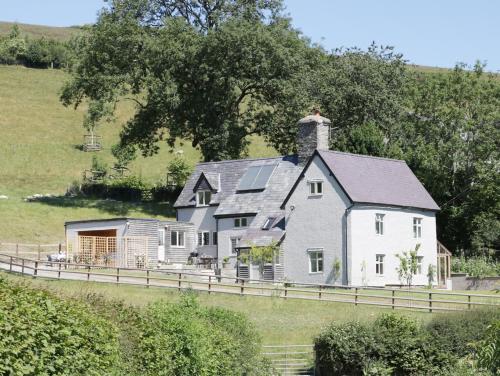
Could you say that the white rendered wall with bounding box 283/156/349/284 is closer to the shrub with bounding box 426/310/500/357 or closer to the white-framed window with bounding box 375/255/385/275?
the white-framed window with bounding box 375/255/385/275

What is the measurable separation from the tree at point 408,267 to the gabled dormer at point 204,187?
594 inches

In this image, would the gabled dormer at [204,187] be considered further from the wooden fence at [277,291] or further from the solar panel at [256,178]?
the wooden fence at [277,291]

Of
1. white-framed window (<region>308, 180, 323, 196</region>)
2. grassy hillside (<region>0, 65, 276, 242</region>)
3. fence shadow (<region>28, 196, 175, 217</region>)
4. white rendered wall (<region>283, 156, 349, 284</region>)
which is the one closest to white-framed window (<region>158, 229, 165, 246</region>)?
grassy hillside (<region>0, 65, 276, 242</region>)

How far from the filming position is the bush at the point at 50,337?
2042 centimetres

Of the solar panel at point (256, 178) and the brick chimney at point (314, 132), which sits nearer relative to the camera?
the brick chimney at point (314, 132)

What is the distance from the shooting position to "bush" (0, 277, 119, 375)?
20.4 meters

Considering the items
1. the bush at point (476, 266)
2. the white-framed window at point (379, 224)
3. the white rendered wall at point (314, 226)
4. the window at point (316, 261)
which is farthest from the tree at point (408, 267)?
the bush at point (476, 266)

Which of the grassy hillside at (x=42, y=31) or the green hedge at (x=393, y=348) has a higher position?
the grassy hillside at (x=42, y=31)

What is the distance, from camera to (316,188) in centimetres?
6106

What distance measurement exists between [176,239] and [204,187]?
4.45 m

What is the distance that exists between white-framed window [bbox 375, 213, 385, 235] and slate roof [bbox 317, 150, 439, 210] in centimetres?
84

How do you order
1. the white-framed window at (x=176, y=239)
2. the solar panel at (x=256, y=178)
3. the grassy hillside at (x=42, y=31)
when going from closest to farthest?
the solar panel at (x=256, y=178) → the white-framed window at (x=176, y=239) → the grassy hillside at (x=42, y=31)

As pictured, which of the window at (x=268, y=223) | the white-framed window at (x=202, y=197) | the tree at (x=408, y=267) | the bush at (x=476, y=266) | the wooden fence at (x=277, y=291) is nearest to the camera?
the wooden fence at (x=277, y=291)

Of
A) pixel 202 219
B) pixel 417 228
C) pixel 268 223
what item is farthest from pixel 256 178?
pixel 417 228
